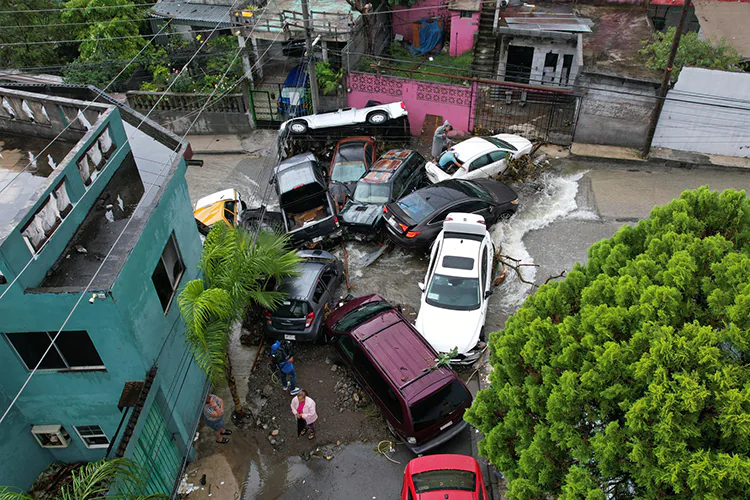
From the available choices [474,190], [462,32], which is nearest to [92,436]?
[474,190]

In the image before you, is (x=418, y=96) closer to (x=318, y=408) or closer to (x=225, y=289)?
(x=225, y=289)

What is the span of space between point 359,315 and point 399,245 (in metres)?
2.92

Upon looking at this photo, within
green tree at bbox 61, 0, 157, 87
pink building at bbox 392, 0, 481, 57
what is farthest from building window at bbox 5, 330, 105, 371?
pink building at bbox 392, 0, 481, 57

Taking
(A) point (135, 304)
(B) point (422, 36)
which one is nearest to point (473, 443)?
(A) point (135, 304)

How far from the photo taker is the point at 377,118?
16719 mm

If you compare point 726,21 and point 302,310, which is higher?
point 726,21

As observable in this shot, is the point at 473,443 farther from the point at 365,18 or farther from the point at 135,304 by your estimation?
the point at 365,18

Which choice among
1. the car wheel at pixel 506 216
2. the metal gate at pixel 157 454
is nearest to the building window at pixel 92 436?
the metal gate at pixel 157 454

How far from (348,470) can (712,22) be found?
724 inches

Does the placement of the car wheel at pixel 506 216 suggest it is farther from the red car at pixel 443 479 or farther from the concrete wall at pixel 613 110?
the red car at pixel 443 479

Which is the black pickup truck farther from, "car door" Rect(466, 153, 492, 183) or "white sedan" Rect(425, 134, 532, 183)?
"car door" Rect(466, 153, 492, 183)

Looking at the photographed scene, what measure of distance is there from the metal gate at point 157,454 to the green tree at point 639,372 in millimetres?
5002

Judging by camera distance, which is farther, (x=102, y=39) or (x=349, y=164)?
(x=102, y=39)

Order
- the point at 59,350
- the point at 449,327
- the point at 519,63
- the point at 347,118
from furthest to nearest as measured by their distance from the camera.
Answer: the point at 519,63
the point at 347,118
the point at 449,327
the point at 59,350
